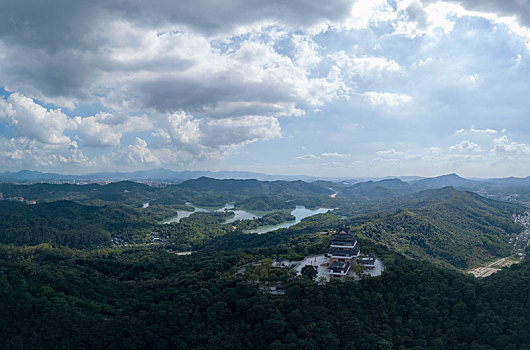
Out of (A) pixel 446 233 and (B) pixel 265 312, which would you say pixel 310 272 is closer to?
(B) pixel 265 312

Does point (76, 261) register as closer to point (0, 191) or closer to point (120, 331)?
point (120, 331)

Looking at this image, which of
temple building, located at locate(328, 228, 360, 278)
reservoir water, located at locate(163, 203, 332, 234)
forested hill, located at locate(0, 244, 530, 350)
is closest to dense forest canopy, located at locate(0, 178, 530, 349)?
forested hill, located at locate(0, 244, 530, 350)

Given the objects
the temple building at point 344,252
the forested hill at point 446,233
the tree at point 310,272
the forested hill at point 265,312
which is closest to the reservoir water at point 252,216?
the forested hill at point 446,233

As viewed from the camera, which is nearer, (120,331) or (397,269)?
(120,331)

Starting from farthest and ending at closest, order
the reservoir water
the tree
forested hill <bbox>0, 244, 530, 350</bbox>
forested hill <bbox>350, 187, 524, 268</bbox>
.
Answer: the reservoir water
forested hill <bbox>350, 187, 524, 268</bbox>
the tree
forested hill <bbox>0, 244, 530, 350</bbox>

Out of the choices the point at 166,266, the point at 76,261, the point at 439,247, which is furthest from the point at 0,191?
the point at 439,247

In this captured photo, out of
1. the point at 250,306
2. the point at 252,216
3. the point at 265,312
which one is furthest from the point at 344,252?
the point at 252,216

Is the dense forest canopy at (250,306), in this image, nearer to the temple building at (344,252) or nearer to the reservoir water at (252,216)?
the temple building at (344,252)

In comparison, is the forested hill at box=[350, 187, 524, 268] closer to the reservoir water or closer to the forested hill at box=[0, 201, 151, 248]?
the reservoir water
